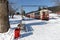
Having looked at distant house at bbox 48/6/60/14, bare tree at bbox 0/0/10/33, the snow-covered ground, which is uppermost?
bare tree at bbox 0/0/10/33

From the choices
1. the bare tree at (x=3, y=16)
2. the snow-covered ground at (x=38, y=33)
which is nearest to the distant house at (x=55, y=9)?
the snow-covered ground at (x=38, y=33)

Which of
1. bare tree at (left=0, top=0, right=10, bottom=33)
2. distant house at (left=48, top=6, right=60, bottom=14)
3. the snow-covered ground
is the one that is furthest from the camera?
distant house at (left=48, top=6, right=60, bottom=14)

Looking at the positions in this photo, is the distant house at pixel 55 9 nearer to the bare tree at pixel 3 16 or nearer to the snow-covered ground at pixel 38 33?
the snow-covered ground at pixel 38 33

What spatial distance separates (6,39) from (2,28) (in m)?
4.33

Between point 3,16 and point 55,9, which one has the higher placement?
point 3,16

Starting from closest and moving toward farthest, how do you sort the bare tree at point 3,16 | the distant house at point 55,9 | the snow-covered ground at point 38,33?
the snow-covered ground at point 38,33 < the bare tree at point 3,16 < the distant house at point 55,9

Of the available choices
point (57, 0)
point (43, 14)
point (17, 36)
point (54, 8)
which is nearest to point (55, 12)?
point (54, 8)

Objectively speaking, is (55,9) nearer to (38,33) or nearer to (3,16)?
(3,16)

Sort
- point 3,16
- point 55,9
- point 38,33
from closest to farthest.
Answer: point 38,33 < point 3,16 < point 55,9

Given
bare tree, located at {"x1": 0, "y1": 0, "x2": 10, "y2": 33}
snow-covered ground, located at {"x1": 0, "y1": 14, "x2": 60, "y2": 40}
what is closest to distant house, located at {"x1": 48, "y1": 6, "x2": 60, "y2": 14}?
snow-covered ground, located at {"x1": 0, "y1": 14, "x2": 60, "y2": 40}

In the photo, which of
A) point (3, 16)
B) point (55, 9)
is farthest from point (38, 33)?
point (55, 9)

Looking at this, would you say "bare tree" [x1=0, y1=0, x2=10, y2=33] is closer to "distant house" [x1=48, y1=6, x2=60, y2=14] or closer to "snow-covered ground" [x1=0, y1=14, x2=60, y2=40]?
"snow-covered ground" [x1=0, y1=14, x2=60, y2=40]

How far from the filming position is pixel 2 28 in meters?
16.3

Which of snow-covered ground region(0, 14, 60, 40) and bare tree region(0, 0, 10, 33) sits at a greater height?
bare tree region(0, 0, 10, 33)
